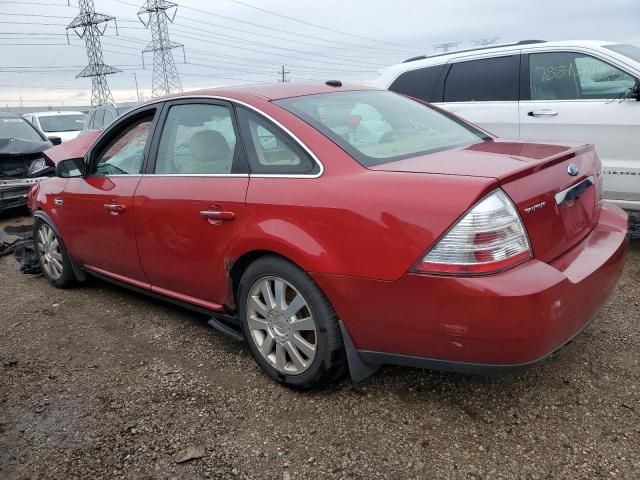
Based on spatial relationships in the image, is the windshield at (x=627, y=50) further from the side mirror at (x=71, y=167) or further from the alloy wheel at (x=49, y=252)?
the alloy wheel at (x=49, y=252)

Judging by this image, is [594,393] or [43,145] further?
[43,145]

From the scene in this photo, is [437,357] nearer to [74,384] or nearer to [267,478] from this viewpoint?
[267,478]

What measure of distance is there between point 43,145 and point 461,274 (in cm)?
842

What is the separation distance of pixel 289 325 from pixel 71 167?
238 centimetres

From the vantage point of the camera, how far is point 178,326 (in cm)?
392

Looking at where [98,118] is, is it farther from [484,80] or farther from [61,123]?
[484,80]

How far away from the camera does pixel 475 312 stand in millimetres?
2174

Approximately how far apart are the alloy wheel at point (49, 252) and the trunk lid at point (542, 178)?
3.34 meters

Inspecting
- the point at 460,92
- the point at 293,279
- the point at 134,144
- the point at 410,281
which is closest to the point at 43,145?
the point at 134,144

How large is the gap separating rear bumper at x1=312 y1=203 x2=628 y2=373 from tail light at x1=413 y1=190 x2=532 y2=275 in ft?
0.14

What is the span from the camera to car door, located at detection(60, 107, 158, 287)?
12.3 feet

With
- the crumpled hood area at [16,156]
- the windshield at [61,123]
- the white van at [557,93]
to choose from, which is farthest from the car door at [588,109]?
the windshield at [61,123]

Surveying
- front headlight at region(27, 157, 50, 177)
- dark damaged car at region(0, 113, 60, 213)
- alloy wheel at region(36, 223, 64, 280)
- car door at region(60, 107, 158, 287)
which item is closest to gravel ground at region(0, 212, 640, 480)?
car door at region(60, 107, 158, 287)

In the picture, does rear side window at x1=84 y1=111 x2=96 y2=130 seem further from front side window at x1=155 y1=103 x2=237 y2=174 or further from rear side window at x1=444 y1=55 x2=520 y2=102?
front side window at x1=155 y1=103 x2=237 y2=174
